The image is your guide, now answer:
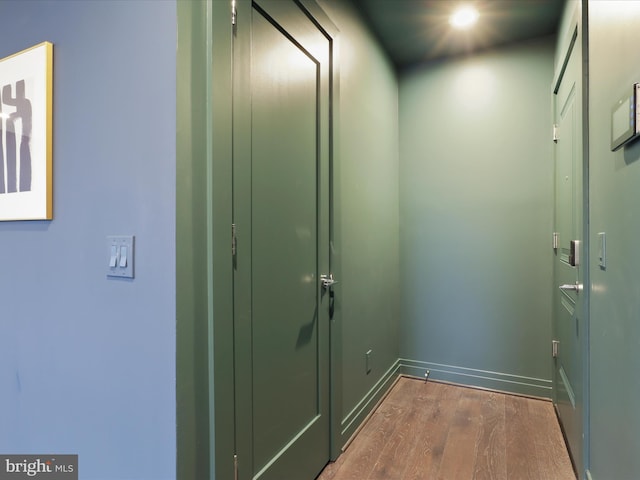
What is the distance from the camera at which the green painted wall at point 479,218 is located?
8.34ft

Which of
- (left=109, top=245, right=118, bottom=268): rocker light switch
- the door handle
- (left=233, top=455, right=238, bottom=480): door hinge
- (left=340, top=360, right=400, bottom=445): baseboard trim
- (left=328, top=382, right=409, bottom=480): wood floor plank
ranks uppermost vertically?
(left=109, top=245, right=118, bottom=268): rocker light switch

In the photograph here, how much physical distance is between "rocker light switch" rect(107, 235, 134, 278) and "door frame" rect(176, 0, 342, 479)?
181 millimetres

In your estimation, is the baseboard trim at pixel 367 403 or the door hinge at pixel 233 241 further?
the baseboard trim at pixel 367 403

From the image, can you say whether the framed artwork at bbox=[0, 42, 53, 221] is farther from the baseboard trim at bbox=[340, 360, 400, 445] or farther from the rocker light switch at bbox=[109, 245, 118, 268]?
the baseboard trim at bbox=[340, 360, 400, 445]

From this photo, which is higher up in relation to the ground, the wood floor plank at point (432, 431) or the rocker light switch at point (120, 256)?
the rocker light switch at point (120, 256)

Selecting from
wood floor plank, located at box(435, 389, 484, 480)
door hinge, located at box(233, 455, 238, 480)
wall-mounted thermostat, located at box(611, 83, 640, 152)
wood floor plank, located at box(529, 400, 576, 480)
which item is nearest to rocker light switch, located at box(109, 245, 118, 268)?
door hinge, located at box(233, 455, 238, 480)

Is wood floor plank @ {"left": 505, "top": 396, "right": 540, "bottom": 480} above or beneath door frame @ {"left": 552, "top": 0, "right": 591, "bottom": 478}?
beneath

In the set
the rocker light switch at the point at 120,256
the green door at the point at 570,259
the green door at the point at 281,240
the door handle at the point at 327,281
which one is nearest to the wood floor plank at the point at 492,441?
the green door at the point at 570,259

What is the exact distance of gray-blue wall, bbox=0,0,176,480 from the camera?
1031mm

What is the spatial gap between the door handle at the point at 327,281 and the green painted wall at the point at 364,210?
7cm

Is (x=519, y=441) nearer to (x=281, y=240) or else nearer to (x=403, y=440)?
(x=403, y=440)

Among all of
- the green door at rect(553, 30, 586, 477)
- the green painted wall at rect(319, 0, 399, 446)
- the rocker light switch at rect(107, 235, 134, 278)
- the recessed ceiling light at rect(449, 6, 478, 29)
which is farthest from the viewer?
the recessed ceiling light at rect(449, 6, 478, 29)

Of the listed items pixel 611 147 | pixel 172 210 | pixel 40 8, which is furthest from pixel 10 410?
pixel 611 147

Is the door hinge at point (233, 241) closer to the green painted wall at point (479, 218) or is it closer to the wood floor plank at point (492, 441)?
the wood floor plank at point (492, 441)
